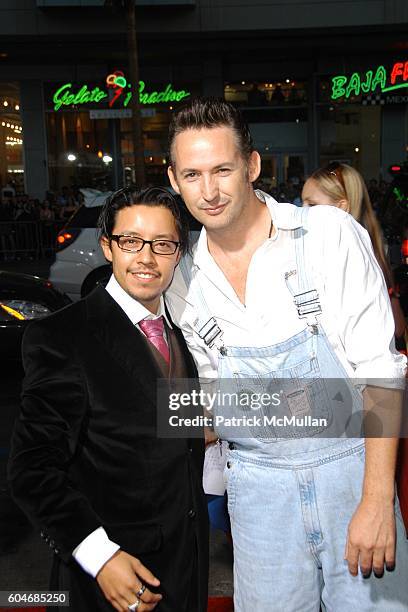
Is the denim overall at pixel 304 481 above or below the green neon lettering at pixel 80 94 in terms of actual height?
below

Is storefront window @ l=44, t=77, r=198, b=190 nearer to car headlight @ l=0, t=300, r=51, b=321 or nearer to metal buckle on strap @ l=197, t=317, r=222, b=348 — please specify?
car headlight @ l=0, t=300, r=51, b=321

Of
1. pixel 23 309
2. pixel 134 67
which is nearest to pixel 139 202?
pixel 23 309

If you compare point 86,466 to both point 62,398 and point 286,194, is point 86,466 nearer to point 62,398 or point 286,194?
point 62,398

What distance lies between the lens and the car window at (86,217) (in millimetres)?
9758

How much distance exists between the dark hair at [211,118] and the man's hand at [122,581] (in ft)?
3.97

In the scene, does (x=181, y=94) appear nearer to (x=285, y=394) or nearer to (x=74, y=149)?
(x=74, y=149)

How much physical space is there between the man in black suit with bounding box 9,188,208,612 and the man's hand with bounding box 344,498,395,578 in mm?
449

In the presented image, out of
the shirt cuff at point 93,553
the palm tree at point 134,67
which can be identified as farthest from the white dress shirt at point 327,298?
the palm tree at point 134,67

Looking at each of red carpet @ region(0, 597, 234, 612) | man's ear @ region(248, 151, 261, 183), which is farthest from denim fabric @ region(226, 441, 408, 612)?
red carpet @ region(0, 597, 234, 612)

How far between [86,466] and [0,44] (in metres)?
20.7

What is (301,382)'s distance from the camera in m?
1.90

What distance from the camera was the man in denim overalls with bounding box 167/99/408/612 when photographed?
184 centimetres

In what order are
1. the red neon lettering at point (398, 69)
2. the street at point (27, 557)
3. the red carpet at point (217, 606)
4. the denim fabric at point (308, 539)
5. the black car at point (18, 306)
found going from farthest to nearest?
the red neon lettering at point (398, 69) → the black car at point (18, 306) → the street at point (27, 557) → the red carpet at point (217, 606) → the denim fabric at point (308, 539)

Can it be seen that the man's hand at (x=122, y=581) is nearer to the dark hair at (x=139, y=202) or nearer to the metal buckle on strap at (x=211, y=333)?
the metal buckle on strap at (x=211, y=333)
